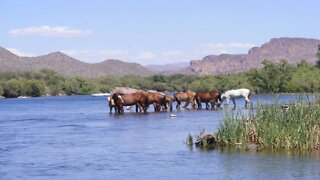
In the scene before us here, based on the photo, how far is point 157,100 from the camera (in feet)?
128

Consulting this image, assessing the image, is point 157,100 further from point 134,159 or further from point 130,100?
point 134,159

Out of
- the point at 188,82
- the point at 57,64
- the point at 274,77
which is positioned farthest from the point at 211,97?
Answer: the point at 57,64

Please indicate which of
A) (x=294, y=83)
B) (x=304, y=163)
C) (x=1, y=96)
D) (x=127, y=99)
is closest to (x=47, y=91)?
(x=1, y=96)

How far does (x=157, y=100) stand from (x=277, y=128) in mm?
21589

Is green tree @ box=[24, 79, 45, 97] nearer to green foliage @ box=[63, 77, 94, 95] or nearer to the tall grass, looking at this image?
green foliage @ box=[63, 77, 94, 95]

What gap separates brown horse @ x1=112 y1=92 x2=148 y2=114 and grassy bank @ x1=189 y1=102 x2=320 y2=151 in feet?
61.5

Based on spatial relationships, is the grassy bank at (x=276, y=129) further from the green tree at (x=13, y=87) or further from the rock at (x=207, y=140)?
the green tree at (x=13, y=87)

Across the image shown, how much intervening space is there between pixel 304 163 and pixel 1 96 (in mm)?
99962

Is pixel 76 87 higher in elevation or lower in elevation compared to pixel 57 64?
lower

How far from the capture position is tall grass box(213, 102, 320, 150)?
1759cm

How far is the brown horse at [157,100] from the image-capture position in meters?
38.7

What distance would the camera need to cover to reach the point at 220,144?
62.1 ft

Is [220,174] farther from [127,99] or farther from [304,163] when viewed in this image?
[127,99]

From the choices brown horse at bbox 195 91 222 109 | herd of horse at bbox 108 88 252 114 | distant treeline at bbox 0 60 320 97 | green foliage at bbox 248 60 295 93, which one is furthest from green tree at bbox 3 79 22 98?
brown horse at bbox 195 91 222 109
